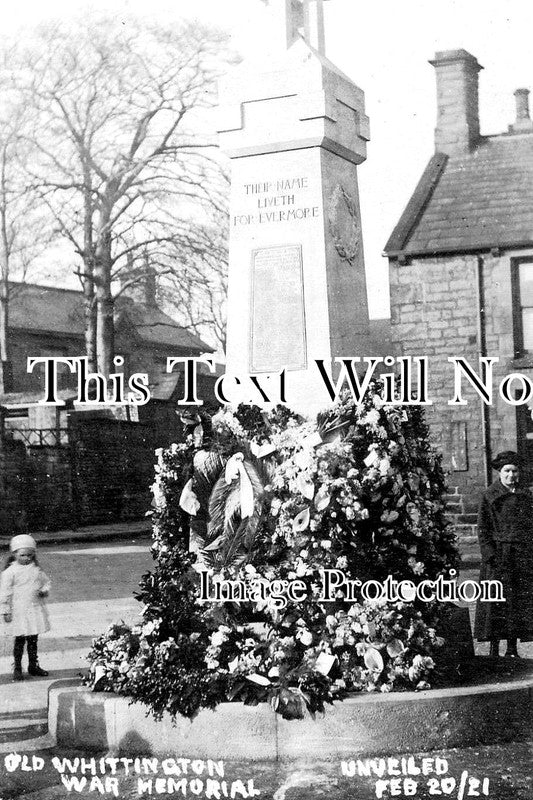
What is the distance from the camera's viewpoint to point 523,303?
597 inches

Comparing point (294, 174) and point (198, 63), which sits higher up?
point (198, 63)

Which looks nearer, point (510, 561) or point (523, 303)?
point (510, 561)

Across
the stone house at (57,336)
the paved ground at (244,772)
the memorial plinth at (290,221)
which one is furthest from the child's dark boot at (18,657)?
the stone house at (57,336)

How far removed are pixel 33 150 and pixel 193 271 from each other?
3.09 metres

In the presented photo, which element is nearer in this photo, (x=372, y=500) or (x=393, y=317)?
(x=372, y=500)

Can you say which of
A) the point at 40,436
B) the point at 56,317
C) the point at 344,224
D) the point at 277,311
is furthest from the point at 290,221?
the point at 56,317

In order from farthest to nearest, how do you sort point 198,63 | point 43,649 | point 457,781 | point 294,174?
point 198,63 → point 43,649 → point 294,174 → point 457,781

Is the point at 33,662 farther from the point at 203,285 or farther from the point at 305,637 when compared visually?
the point at 203,285

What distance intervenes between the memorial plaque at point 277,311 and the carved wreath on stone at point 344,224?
260 millimetres

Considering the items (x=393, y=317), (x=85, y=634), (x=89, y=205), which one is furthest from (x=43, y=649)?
(x=89, y=205)

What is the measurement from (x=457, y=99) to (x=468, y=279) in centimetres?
270

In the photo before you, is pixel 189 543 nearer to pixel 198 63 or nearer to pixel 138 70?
pixel 198 63

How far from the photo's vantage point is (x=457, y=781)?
4496 millimetres

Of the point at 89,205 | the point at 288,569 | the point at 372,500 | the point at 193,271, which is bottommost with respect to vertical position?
the point at 288,569
